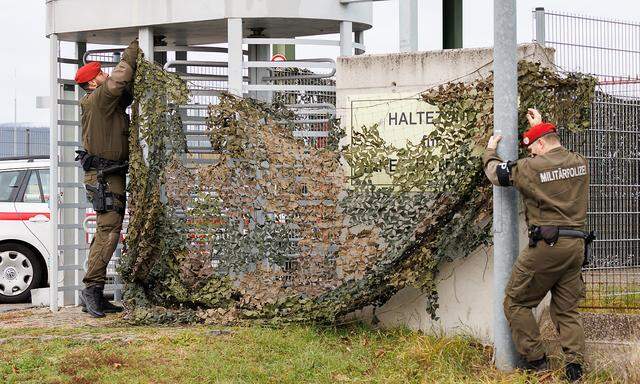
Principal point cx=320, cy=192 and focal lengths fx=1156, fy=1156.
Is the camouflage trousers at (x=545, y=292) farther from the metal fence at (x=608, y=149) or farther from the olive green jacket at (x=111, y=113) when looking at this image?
the olive green jacket at (x=111, y=113)

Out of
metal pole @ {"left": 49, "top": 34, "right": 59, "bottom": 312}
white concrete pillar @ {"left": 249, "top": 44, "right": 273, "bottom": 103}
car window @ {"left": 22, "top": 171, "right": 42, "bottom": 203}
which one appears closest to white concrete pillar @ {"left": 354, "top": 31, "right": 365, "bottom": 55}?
white concrete pillar @ {"left": 249, "top": 44, "right": 273, "bottom": 103}

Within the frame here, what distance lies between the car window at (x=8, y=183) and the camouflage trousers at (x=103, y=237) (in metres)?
3.97

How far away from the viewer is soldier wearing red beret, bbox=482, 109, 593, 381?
26.6 feet

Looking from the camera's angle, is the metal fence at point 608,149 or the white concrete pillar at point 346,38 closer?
the metal fence at point 608,149

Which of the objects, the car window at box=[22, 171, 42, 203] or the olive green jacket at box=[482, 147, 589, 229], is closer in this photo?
the olive green jacket at box=[482, 147, 589, 229]

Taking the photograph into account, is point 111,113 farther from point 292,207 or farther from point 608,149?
point 608,149

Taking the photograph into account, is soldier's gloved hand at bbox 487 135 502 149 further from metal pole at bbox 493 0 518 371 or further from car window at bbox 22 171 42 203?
car window at bbox 22 171 42 203

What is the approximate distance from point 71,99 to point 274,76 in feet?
7.17

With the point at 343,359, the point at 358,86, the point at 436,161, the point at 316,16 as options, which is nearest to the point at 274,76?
the point at 316,16

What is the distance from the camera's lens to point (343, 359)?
8625mm

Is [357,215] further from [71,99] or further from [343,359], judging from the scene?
[71,99]

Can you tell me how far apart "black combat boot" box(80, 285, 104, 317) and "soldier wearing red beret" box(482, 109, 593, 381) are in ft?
13.4

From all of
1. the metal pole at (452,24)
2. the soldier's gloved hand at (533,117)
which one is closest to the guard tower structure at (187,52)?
the metal pole at (452,24)

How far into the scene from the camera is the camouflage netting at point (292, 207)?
29.9 ft
